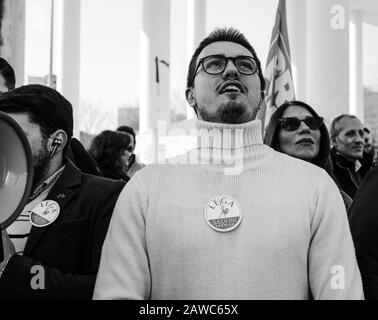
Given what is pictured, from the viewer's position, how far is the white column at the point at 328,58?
10727 mm

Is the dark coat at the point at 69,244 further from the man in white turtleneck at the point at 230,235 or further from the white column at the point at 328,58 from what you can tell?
the white column at the point at 328,58

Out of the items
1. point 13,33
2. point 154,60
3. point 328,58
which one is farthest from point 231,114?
point 154,60

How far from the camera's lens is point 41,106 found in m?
3.04

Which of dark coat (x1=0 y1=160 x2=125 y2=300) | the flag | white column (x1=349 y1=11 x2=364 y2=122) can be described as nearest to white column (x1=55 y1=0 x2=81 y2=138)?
the flag

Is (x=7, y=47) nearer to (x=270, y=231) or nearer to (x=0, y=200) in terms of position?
(x=0, y=200)

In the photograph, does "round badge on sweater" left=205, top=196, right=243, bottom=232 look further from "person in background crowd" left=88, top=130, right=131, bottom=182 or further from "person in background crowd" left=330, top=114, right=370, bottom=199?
"person in background crowd" left=88, top=130, right=131, bottom=182

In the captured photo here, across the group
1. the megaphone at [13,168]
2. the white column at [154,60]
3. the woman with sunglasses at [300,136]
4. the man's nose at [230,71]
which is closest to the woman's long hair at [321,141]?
the woman with sunglasses at [300,136]

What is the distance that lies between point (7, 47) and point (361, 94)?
30539 millimetres

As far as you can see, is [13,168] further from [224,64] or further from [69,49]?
[69,49]

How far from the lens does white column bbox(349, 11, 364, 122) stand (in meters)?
32.6

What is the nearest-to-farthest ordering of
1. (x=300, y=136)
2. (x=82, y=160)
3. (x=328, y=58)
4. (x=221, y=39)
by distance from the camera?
(x=221, y=39)
(x=82, y=160)
(x=300, y=136)
(x=328, y=58)

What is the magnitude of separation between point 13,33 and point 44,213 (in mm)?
2017

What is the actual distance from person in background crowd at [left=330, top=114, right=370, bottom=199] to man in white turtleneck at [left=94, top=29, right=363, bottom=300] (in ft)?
10.7
